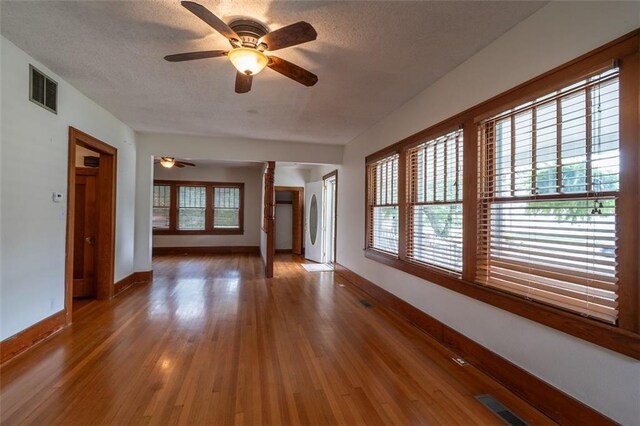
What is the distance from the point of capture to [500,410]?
1.89 meters

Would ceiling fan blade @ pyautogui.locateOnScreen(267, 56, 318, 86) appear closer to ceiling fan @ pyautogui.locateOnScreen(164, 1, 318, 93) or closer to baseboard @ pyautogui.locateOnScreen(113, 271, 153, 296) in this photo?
ceiling fan @ pyautogui.locateOnScreen(164, 1, 318, 93)

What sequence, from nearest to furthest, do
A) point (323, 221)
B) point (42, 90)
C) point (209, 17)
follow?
point (209, 17) → point (42, 90) → point (323, 221)

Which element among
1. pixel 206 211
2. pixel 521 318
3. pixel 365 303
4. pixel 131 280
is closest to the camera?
pixel 521 318

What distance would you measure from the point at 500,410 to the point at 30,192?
413cm

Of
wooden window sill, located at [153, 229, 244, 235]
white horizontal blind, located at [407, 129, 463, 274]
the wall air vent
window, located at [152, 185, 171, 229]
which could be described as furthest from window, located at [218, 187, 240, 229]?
white horizontal blind, located at [407, 129, 463, 274]

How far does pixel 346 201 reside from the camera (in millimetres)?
5742

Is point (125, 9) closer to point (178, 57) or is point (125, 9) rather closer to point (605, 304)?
point (178, 57)

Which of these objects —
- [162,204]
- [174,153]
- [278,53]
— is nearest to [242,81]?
[278,53]

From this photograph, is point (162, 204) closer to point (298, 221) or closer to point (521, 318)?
point (298, 221)

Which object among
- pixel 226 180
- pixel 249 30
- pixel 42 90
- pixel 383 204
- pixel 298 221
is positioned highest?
pixel 249 30

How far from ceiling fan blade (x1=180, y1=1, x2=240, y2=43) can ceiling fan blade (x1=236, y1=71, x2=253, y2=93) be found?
0.37m

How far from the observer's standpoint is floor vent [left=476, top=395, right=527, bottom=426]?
1778 mm

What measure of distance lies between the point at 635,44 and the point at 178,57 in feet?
8.94

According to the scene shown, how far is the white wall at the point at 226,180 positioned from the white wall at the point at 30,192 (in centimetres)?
539
